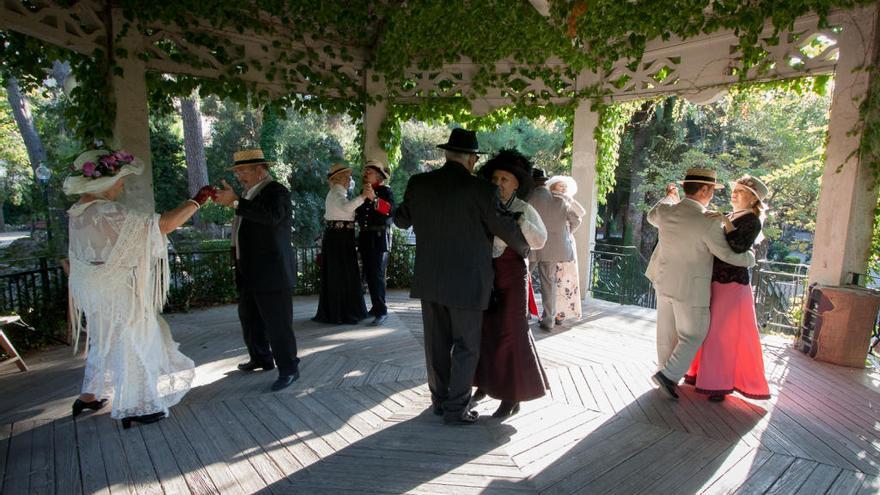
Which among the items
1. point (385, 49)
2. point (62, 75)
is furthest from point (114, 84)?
point (62, 75)

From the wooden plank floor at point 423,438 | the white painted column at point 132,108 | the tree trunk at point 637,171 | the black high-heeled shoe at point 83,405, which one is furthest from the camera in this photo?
the tree trunk at point 637,171

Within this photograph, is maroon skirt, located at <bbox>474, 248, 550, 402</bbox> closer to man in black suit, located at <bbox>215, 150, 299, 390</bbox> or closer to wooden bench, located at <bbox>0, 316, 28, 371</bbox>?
man in black suit, located at <bbox>215, 150, 299, 390</bbox>

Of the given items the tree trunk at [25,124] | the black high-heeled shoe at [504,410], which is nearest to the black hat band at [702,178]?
the black high-heeled shoe at [504,410]

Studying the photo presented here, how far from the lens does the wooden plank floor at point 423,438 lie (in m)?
2.50

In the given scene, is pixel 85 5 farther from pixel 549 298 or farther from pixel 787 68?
pixel 787 68

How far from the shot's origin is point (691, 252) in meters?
3.38

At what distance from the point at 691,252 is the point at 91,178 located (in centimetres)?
378

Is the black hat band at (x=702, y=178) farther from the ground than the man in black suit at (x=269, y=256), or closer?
farther from the ground

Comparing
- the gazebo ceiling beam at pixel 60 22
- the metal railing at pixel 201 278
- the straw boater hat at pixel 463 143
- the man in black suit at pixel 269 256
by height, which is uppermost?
the gazebo ceiling beam at pixel 60 22

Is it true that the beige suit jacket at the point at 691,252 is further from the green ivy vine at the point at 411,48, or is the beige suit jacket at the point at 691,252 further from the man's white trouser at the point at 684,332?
the green ivy vine at the point at 411,48

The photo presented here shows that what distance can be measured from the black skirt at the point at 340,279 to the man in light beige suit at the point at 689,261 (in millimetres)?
3085

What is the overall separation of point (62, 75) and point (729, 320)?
1660 cm

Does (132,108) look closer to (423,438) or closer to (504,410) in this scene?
(423,438)

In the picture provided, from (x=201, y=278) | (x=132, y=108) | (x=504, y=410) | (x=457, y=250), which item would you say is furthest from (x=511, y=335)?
(x=201, y=278)
